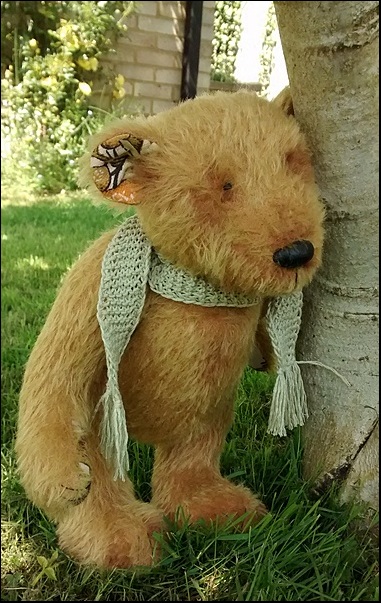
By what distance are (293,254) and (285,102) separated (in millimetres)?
246

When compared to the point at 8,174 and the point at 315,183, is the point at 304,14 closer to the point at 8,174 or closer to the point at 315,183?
the point at 315,183

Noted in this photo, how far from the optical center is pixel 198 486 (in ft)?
2.91

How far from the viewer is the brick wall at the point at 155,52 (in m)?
4.14

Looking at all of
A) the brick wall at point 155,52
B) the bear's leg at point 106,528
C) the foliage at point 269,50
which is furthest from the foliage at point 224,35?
the bear's leg at point 106,528

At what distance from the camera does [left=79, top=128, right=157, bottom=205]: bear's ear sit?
2.37 feet

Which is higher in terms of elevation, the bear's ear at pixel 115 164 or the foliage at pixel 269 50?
the foliage at pixel 269 50

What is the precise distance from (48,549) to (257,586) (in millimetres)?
300

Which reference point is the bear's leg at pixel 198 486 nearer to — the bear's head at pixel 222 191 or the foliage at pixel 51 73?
the bear's head at pixel 222 191

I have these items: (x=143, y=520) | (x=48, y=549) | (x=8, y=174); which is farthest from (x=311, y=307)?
(x=8, y=174)

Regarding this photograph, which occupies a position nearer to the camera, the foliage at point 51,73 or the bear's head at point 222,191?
the bear's head at point 222,191

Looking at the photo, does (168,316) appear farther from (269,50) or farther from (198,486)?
(269,50)

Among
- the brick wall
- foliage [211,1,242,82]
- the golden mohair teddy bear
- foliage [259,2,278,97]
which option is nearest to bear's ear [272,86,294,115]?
the golden mohair teddy bear

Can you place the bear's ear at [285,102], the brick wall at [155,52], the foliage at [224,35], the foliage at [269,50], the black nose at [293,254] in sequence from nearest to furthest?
1. the black nose at [293,254]
2. the bear's ear at [285,102]
3. the foliage at [269,50]
4. the foliage at [224,35]
5. the brick wall at [155,52]

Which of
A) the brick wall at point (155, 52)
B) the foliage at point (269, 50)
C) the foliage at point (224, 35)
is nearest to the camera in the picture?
the foliage at point (269, 50)
